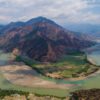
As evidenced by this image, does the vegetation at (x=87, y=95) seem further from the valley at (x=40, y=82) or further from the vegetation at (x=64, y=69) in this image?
the vegetation at (x=64, y=69)

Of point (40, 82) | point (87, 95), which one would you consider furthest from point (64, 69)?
point (87, 95)

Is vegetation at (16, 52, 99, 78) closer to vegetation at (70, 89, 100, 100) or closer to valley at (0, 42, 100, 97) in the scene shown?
valley at (0, 42, 100, 97)

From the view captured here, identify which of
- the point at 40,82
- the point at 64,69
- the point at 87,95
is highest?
the point at 64,69

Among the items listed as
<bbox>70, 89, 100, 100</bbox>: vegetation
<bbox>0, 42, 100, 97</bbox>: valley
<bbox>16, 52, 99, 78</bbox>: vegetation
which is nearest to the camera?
<bbox>70, 89, 100, 100</bbox>: vegetation

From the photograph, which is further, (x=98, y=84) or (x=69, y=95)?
(x=98, y=84)

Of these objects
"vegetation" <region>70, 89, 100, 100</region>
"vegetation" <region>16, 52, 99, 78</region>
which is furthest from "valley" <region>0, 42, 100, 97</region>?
"vegetation" <region>70, 89, 100, 100</region>

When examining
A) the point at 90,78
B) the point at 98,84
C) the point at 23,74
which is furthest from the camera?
the point at 23,74

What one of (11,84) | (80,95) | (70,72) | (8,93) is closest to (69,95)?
(80,95)

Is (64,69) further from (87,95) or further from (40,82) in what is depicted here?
(87,95)

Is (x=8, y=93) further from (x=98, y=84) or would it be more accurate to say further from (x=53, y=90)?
(x=98, y=84)

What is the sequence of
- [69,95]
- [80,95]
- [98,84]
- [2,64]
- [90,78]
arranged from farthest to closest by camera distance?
[2,64] < [90,78] < [98,84] < [69,95] < [80,95]

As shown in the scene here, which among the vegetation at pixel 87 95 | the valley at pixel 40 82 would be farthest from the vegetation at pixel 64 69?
the vegetation at pixel 87 95
